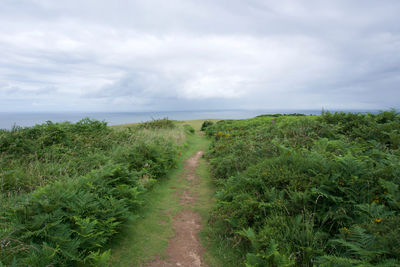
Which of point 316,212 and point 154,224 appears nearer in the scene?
point 316,212

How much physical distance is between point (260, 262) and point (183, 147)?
11.6 metres

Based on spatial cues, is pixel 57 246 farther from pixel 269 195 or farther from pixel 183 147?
pixel 183 147

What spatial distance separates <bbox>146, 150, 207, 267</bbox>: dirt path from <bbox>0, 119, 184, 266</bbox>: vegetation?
1.12 meters

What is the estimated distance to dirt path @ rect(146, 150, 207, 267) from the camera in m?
3.88

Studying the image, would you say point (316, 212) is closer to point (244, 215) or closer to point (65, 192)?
point (244, 215)

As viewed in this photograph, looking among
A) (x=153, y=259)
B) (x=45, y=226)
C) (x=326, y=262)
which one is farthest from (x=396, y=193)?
(x=45, y=226)

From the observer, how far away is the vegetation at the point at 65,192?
10.8 feet

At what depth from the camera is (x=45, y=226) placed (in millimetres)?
3406

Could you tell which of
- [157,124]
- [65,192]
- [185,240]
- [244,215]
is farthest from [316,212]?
[157,124]

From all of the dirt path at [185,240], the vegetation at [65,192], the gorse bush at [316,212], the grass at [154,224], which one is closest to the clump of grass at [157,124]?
the vegetation at [65,192]

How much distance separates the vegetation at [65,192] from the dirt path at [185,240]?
1116mm

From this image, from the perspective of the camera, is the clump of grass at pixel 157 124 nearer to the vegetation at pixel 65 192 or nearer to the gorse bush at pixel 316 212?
the vegetation at pixel 65 192

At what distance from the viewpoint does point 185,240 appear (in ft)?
15.0

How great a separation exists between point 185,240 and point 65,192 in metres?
2.67
